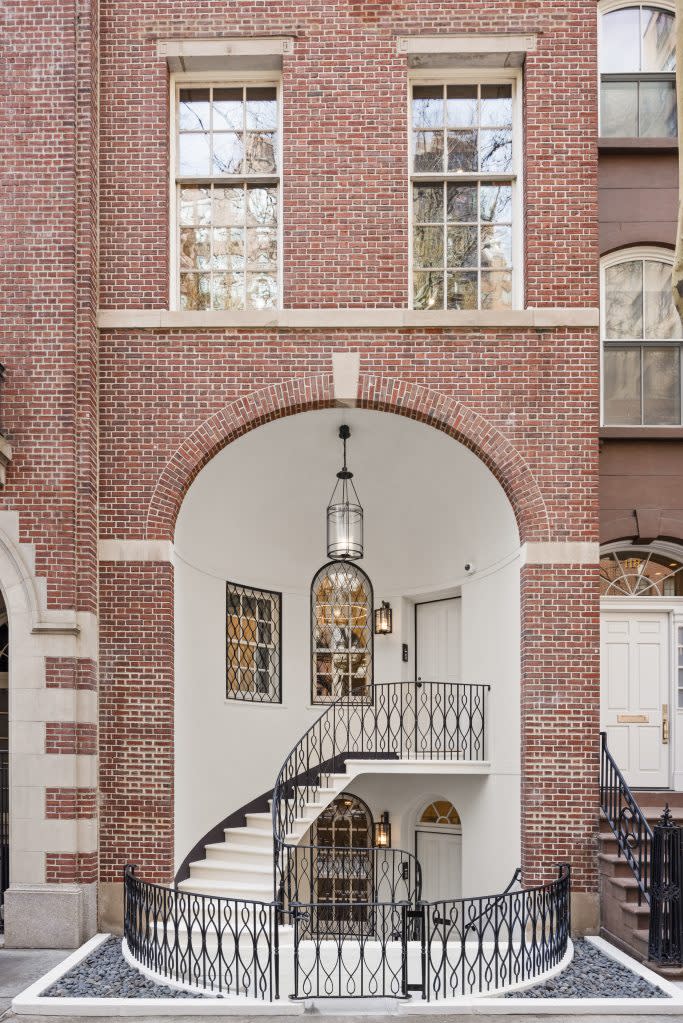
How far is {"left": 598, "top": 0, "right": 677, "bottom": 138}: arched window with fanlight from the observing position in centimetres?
1275

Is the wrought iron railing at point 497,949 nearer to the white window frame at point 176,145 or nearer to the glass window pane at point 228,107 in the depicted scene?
the white window frame at point 176,145

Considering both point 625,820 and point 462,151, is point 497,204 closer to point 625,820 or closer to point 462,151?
point 462,151

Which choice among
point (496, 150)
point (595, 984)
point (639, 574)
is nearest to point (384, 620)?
point (639, 574)

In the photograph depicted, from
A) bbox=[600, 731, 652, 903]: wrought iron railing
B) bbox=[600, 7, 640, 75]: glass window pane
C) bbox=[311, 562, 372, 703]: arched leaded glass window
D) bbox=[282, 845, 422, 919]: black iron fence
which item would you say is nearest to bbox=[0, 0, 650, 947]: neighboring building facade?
bbox=[600, 7, 640, 75]: glass window pane

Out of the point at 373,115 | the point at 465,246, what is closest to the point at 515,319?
the point at 465,246

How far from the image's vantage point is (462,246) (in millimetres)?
12469

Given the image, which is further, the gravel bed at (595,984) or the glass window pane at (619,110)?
the glass window pane at (619,110)

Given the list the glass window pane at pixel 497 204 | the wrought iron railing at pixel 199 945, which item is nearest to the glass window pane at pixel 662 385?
the glass window pane at pixel 497 204

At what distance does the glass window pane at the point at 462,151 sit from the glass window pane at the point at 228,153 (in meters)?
2.51

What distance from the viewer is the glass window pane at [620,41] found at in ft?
42.2

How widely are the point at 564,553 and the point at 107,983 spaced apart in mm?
6324

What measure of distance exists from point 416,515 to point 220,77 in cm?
645

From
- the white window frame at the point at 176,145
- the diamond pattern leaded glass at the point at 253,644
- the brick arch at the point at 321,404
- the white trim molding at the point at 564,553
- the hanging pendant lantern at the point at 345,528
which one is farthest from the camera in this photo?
the diamond pattern leaded glass at the point at 253,644

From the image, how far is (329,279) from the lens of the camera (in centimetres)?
1200
